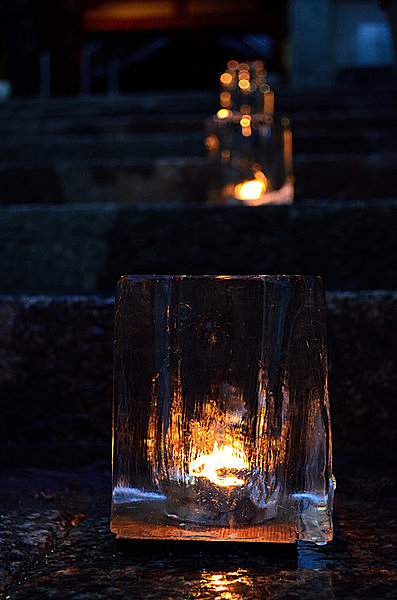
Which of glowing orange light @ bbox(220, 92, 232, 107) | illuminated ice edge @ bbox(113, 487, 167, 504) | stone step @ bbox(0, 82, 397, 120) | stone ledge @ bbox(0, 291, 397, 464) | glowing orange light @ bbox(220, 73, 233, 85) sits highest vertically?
stone step @ bbox(0, 82, 397, 120)

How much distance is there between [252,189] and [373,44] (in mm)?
5939

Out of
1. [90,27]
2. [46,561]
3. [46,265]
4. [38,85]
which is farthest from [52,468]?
[90,27]

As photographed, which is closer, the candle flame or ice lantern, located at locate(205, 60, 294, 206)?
the candle flame

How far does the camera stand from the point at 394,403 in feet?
2.90

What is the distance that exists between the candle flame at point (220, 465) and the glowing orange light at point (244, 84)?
1.74 m

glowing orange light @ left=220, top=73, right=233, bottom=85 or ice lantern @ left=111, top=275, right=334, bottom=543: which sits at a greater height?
glowing orange light @ left=220, top=73, right=233, bottom=85

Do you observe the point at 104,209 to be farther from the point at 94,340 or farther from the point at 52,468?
the point at 52,468

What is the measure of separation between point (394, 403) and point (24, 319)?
0.50 metres

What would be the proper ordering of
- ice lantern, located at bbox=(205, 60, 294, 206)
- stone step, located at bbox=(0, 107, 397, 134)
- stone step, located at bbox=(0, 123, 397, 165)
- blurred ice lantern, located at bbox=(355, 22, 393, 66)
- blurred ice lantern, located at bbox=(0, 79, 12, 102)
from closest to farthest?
ice lantern, located at bbox=(205, 60, 294, 206)
stone step, located at bbox=(0, 123, 397, 165)
stone step, located at bbox=(0, 107, 397, 134)
blurred ice lantern, located at bbox=(355, 22, 393, 66)
blurred ice lantern, located at bbox=(0, 79, 12, 102)

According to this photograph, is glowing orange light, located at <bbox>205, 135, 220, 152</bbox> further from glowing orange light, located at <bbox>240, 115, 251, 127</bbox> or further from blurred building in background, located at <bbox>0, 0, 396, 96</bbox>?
blurred building in background, located at <bbox>0, 0, 396, 96</bbox>

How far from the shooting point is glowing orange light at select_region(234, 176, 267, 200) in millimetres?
1858

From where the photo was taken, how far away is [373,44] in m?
7.10

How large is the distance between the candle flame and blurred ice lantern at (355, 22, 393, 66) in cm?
709

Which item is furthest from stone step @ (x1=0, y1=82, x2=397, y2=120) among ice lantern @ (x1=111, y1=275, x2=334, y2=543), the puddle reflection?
the puddle reflection
